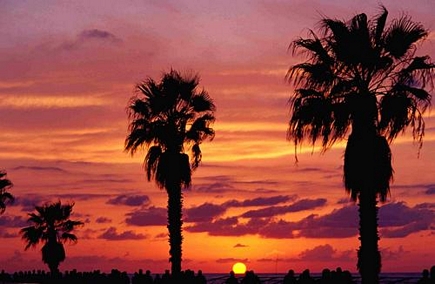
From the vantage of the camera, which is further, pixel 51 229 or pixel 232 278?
pixel 51 229

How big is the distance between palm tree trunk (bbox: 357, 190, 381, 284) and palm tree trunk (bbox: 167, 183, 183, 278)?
1702 cm

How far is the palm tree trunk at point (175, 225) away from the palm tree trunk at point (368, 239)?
55.8ft

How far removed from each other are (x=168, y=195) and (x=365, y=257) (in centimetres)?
1804

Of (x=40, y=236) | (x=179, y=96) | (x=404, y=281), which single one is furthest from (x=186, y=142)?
(x=40, y=236)

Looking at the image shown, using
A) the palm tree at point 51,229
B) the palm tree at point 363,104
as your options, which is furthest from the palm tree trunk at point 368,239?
the palm tree at point 51,229

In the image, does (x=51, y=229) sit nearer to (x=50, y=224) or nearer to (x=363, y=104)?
(x=50, y=224)

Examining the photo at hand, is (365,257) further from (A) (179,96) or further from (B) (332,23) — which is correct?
(A) (179,96)

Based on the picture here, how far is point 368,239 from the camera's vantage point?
3419cm

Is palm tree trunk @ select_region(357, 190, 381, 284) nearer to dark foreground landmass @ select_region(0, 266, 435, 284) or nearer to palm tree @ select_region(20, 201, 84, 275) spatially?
dark foreground landmass @ select_region(0, 266, 435, 284)

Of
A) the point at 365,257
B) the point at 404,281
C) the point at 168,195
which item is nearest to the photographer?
the point at 365,257

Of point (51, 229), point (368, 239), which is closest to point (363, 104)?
point (368, 239)

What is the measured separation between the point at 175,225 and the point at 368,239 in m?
17.5

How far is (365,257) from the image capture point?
34.1 m

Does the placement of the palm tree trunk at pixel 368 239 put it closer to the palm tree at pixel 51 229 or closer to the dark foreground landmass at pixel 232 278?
the dark foreground landmass at pixel 232 278
